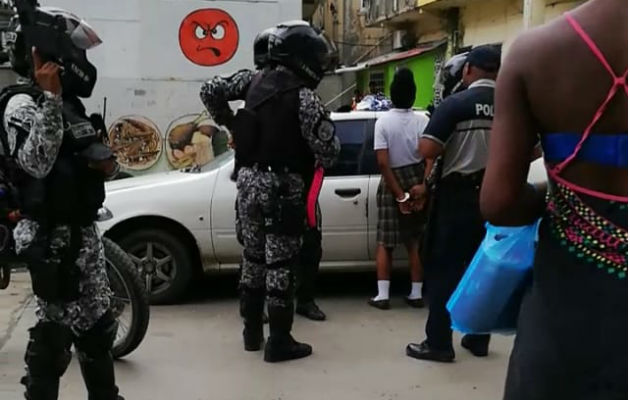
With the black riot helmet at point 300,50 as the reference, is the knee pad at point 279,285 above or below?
below

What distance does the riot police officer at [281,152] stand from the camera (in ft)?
14.7

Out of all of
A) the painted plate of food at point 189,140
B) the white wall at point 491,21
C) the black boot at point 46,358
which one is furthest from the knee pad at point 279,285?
the white wall at point 491,21

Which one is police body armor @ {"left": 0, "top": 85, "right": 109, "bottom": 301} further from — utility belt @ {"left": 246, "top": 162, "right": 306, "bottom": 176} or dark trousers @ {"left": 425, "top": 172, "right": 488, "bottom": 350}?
dark trousers @ {"left": 425, "top": 172, "right": 488, "bottom": 350}

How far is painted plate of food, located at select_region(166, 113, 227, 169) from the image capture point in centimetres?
1149

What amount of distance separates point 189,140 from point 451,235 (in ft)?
25.0

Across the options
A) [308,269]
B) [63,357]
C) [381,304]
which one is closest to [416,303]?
[381,304]

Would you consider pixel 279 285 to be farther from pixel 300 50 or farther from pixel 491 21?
pixel 491 21

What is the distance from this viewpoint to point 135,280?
4.46 metres

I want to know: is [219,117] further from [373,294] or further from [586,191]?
[586,191]

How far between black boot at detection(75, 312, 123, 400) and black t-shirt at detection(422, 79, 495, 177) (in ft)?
6.52

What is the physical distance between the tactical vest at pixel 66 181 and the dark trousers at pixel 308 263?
7.38ft

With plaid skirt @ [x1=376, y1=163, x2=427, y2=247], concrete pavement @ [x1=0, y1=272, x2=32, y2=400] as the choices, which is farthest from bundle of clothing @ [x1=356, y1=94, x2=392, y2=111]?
concrete pavement @ [x1=0, y1=272, x2=32, y2=400]

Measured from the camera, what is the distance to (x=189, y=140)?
37.9 feet

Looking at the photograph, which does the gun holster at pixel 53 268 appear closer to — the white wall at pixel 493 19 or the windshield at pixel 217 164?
the windshield at pixel 217 164
